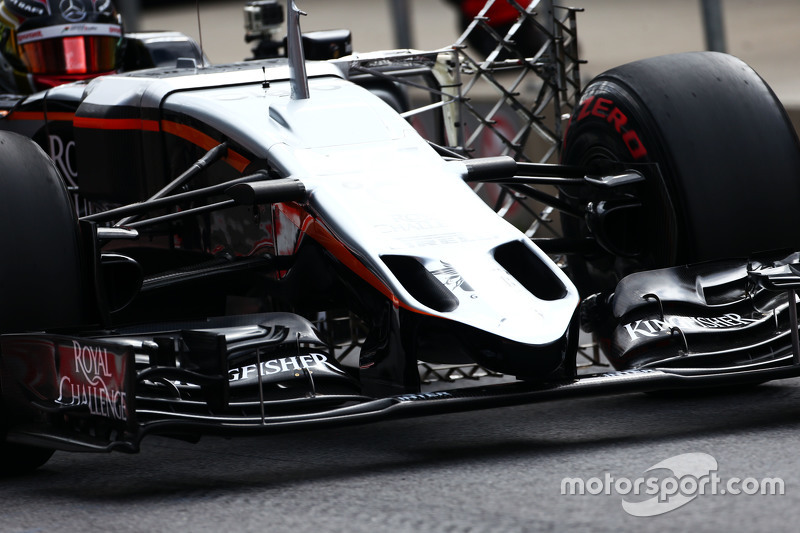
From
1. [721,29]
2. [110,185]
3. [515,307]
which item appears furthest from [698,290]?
[721,29]

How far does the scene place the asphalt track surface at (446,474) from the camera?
12.7 feet

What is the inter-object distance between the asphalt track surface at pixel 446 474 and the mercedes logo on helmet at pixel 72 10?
3.18m

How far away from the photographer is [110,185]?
634 cm

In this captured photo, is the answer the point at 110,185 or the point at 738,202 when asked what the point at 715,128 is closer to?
the point at 738,202

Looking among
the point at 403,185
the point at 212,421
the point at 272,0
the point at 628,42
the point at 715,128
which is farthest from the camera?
the point at 628,42

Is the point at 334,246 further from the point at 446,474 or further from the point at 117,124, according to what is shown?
the point at 117,124

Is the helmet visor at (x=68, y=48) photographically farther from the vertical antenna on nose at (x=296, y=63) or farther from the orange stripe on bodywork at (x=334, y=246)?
the orange stripe on bodywork at (x=334, y=246)

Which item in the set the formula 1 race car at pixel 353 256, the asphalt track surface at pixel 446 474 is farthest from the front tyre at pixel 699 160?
the asphalt track surface at pixel 446 474

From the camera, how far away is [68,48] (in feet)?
25.8

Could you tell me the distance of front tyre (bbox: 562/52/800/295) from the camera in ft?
18.1

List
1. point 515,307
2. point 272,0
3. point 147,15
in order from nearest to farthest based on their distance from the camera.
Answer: point 515,307
point 272,0
point 147,15

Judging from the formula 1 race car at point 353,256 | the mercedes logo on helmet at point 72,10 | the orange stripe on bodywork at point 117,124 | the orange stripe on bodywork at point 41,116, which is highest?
the mercedes logo on helmet at point 72,10

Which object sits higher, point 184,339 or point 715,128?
point 715,128

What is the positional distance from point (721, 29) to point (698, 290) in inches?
154
